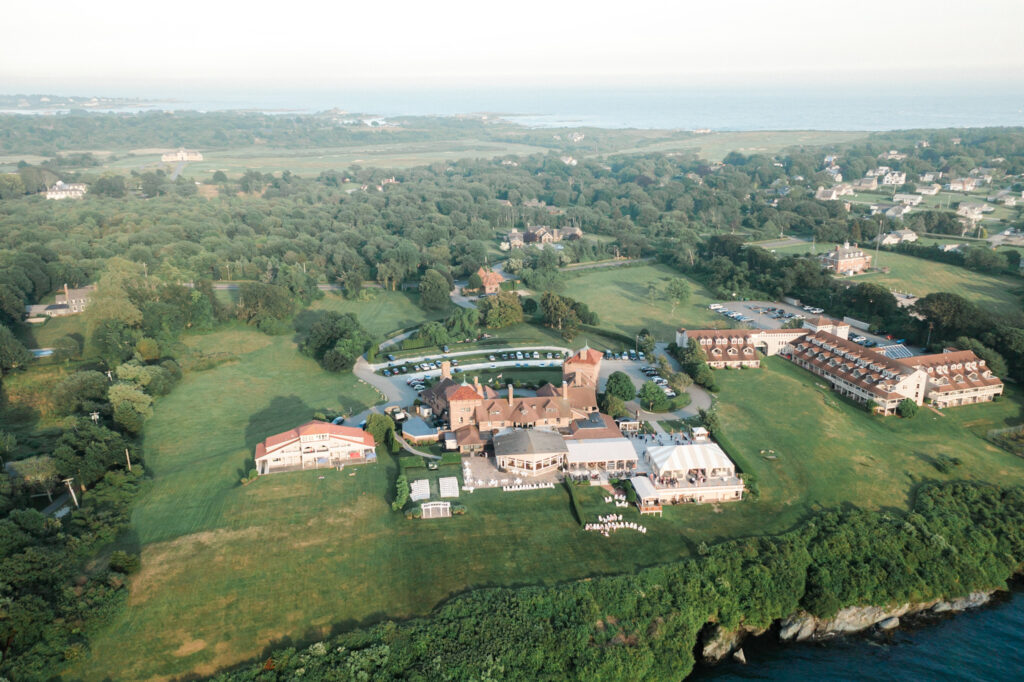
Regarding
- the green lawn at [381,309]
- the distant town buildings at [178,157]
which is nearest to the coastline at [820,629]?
the green lawn at [381,309]

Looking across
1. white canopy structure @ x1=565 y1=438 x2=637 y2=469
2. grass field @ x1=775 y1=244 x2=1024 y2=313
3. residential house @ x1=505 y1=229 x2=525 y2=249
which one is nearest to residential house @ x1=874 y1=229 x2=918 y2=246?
grass field @ x1=775 y1=244 x2=1024 y2=313

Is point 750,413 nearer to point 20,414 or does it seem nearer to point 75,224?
point 20,414

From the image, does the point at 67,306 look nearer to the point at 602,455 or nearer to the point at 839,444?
the point at 602,455

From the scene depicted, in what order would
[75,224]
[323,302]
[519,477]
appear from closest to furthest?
[519,477] < [323,302] < [75,224]

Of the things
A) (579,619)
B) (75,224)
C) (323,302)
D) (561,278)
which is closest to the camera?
(579,619)

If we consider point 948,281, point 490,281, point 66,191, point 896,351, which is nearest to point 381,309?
point 490,281

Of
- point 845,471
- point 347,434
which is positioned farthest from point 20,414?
point 845,471
